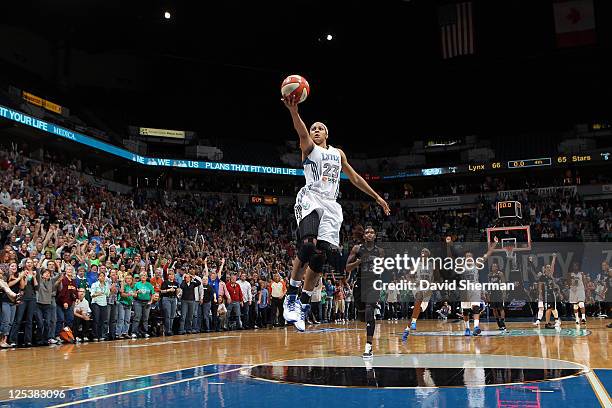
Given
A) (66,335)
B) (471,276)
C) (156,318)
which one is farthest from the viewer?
(156,318)

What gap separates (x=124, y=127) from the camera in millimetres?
36406

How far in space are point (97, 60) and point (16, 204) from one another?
20450mm

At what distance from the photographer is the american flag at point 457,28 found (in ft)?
76.6

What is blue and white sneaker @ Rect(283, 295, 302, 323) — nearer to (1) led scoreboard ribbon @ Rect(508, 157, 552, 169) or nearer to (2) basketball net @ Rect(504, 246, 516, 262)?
(2) basketball net @ Rect(504, 246, 516, 262)

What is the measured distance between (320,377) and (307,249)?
1.28 m

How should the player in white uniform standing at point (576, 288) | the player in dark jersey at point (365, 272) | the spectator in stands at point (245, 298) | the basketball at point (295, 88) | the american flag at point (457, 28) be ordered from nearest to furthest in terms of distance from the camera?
the basketball at point (295, 88) → the player in dark jersey at point (365, 272) → the player in white uniform standing at point (576, 288) → the spectator in stands at point (245, 298) → the american flag at point (457, 28)

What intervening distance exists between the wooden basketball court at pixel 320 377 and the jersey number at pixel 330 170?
2.10 meters

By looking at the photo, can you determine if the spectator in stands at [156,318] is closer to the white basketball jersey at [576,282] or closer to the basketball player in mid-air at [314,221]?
the basketball player in mid-air at [314,221]

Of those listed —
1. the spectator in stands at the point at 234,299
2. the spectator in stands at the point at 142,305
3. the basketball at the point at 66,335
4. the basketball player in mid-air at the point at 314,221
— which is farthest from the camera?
the spectator in stands at the point at 234,299

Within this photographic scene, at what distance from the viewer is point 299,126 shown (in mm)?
5578

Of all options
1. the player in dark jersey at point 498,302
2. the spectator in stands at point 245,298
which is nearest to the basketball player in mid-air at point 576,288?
the player in dark jersey at point 498,302

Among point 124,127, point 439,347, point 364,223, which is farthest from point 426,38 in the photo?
point 439,347

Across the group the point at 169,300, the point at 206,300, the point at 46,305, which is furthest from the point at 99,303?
the point at 206,300

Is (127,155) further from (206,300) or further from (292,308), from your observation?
(292,308)
